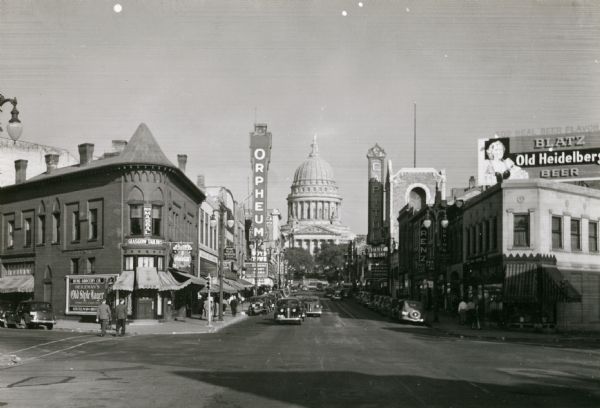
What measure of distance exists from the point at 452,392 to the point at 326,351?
35.0 ft

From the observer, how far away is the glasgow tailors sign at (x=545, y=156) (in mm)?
52844

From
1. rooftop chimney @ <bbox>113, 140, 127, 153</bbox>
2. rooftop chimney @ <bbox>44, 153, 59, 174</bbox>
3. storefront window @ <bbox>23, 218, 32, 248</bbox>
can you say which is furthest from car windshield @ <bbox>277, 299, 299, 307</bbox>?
rooftop chimney @ <bbox>44, 153, 59, 174</bbox>

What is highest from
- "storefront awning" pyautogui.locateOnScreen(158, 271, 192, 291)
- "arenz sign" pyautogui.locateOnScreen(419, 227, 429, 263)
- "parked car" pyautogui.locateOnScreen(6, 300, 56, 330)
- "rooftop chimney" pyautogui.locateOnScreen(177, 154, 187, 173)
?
"rooftop chimney" pyautogui.locateOnScreen(177, 154, 187, 173)

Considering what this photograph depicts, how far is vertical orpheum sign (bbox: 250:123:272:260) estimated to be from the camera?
90688 mm

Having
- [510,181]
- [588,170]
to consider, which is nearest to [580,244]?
[510,181]

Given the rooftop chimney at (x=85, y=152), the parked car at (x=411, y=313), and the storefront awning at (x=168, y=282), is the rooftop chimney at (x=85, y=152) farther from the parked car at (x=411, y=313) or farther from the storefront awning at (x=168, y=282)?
the parked car at (x=411, y=313)

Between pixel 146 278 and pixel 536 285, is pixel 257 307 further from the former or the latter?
→ pixel 536 285

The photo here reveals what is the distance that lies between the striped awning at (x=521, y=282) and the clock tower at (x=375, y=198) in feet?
257

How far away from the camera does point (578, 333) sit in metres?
40.8

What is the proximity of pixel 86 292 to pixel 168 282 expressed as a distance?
5.31 meters

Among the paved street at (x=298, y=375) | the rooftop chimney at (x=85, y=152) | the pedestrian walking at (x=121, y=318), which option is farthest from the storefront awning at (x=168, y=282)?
the paved street at (x=298, y=375)

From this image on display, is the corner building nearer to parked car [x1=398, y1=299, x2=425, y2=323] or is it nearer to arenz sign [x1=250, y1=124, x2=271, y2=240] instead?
parked car [x1=398, y1=299, x2=425, y2=323]

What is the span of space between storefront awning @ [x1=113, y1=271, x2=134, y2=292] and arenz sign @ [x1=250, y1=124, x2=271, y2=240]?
136 ft

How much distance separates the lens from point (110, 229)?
1911 inches
